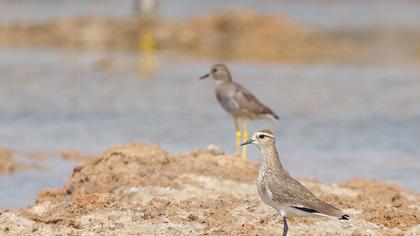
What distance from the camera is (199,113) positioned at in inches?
860

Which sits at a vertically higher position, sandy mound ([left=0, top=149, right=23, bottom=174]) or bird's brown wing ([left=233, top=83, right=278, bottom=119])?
bird's brown wing ([left=233, top=83, right=278, bottom=119])

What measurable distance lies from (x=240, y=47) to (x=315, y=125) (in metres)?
14.5

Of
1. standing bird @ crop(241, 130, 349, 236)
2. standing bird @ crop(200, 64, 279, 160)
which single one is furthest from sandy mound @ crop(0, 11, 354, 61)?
standing bird @ crop(241, 130, 349, 236)

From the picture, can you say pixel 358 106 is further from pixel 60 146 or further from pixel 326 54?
pixel 326 54

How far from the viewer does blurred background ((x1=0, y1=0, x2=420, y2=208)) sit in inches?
672

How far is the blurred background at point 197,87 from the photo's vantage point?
1706 cm

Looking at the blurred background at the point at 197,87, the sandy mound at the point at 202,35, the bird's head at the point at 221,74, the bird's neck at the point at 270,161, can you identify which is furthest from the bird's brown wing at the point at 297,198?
the sandy mound at the point at 202,35

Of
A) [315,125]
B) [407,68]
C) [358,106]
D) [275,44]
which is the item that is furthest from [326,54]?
[315,125]

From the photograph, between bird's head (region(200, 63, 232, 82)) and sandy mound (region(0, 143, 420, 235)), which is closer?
sandy mound (region(0, 143, 420, 235))

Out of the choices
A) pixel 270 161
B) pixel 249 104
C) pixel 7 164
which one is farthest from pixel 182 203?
pixel 7 164

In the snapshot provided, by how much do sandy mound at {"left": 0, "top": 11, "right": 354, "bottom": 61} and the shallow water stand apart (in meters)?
3.34

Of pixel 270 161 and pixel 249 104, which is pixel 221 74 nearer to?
pixel 249 104

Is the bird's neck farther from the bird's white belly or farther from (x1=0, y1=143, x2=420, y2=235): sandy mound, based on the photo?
(x1=0, y1=143, x2=420, y2=235): sandy mound

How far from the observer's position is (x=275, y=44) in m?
34.9
